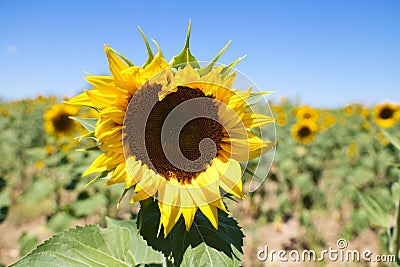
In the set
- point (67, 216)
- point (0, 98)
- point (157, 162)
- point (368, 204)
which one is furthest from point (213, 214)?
point (0, 98)

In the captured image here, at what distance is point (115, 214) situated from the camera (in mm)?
4348

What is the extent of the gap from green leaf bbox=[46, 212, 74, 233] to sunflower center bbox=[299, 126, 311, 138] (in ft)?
14.1

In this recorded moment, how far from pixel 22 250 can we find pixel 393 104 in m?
6.47

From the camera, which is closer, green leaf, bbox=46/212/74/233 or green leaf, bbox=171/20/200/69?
green leaf, bbox=171/20/200/69

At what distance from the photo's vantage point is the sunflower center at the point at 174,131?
Answer: 114cm

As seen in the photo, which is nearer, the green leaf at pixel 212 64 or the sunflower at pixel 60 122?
the green leaf at pixel 212 64

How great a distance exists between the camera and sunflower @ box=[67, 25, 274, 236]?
3.45 ft

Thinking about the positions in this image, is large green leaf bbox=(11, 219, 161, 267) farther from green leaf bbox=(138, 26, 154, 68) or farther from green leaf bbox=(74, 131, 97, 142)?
green leaf bbox=(138, 26, 154, 68)

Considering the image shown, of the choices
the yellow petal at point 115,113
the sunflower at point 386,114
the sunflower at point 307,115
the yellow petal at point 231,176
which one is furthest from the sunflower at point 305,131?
the yellow petal at point 115,113

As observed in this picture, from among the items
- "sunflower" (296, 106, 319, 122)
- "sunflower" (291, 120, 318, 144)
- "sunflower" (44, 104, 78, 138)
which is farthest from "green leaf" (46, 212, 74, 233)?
"sunflower" (296, 106, 319, 122)

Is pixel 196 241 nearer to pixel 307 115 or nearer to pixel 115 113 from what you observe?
pixel 115 113

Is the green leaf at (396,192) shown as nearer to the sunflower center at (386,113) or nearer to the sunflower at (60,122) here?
the sunflower at (60,122)

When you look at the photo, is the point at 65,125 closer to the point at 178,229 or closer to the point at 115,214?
the point at 115,214

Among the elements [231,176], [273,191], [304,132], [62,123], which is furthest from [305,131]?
[231,176]
